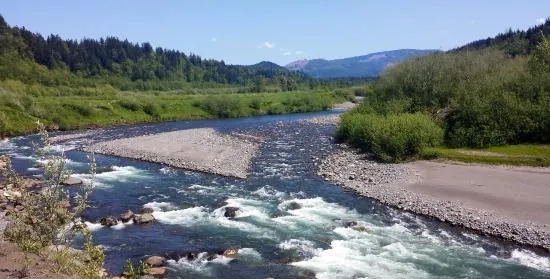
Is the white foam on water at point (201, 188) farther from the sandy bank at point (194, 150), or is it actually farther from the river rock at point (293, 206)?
the river rock at point (293, 206)

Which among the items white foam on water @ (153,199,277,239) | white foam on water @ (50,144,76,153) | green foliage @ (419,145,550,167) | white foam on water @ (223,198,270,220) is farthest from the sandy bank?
green foliage @ (419,145,550,167)

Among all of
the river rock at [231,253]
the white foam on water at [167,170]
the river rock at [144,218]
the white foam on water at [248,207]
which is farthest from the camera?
the white foam on water at [167,170]

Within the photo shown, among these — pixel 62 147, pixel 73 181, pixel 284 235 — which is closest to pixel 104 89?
pixel 62 147

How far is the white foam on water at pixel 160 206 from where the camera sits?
2864 centimetres

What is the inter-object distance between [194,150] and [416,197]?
2573cm

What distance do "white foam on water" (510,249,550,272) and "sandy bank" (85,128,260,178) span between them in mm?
21061

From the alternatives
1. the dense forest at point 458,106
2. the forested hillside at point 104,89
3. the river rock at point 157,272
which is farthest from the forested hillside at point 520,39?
the river rock at point 157,272

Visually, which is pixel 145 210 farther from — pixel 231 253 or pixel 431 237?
pixel 431 237

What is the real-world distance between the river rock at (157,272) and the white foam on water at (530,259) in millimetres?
15367

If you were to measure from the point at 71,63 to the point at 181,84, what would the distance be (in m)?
38.1

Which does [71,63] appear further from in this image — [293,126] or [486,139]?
[486,139]

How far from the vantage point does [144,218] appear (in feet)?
85.9

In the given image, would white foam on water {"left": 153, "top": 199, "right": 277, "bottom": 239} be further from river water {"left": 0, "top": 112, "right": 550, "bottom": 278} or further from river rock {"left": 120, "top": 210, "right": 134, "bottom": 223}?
river rock {"left": 120, "top": 210, "right": 134, "bottom": 223}

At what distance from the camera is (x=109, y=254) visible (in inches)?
826
